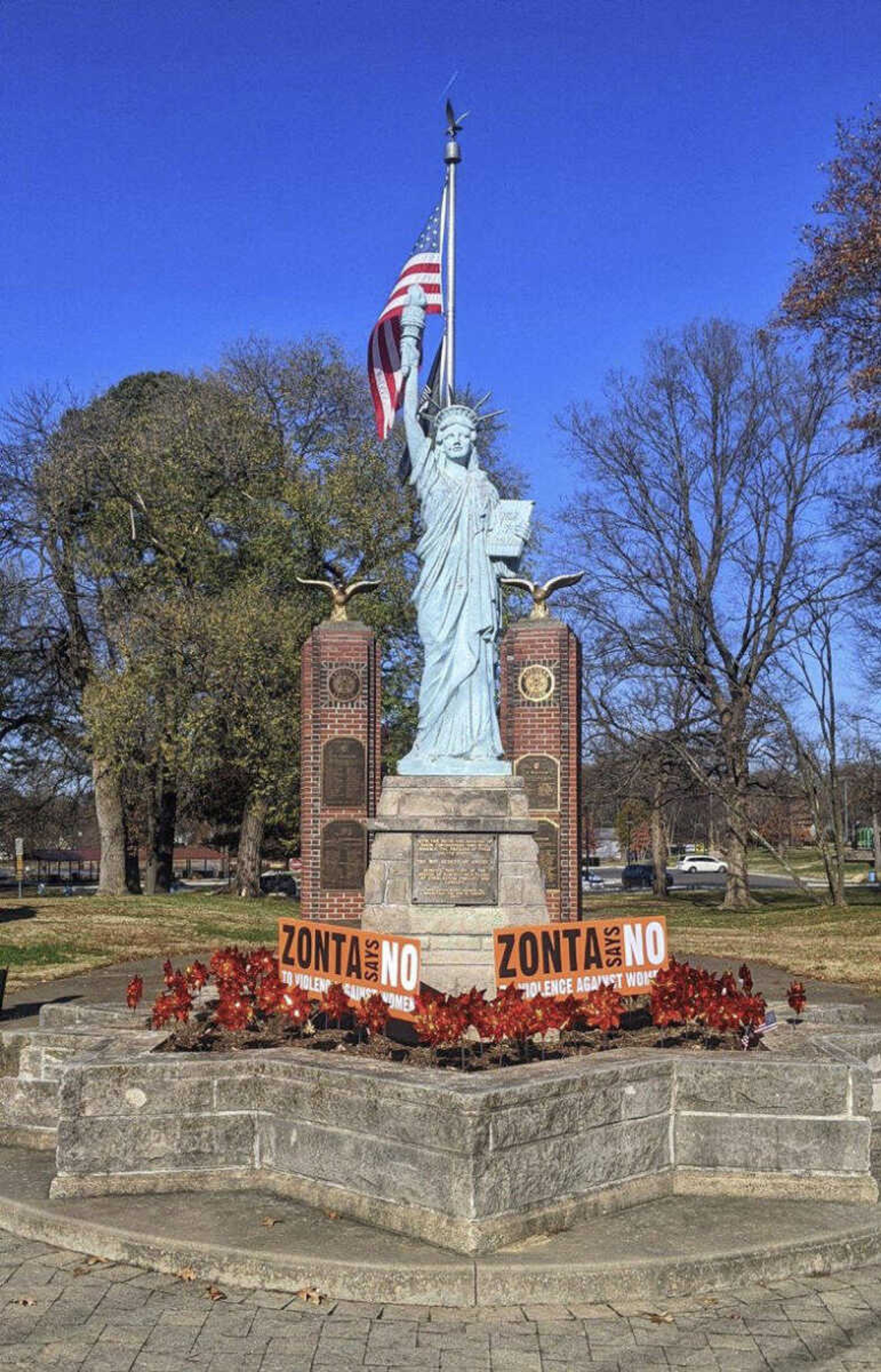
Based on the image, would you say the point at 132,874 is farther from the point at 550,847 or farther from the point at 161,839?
the point at 550,847

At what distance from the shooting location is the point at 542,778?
17.9 m

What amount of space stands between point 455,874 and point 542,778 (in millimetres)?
6542

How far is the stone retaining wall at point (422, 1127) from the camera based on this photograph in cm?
627

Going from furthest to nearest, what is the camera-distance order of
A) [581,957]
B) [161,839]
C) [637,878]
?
1. [637,878]
2. [161,839]
3. [581,957]

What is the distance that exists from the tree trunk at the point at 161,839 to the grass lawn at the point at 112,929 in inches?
198

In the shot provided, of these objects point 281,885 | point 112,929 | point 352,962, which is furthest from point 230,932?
point 281,885

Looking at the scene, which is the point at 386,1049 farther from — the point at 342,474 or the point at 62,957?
the point at 342,474

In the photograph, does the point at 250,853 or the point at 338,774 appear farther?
the point at 250,853

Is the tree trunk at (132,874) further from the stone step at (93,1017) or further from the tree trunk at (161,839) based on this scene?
the stone step at (93,1017)

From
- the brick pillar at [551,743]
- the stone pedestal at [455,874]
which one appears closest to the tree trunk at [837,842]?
the brick pillar at [551,743]

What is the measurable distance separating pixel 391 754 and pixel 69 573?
364 inches

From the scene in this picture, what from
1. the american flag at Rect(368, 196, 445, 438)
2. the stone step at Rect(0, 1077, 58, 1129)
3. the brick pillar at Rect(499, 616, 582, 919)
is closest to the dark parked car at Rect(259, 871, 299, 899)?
the brick pillar at Rect(499, 616, 582, 919)

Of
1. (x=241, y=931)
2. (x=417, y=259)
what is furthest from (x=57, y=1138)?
(x=241, y=931)

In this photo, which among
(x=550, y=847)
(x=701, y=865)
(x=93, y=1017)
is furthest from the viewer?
(x=701, y=865)
